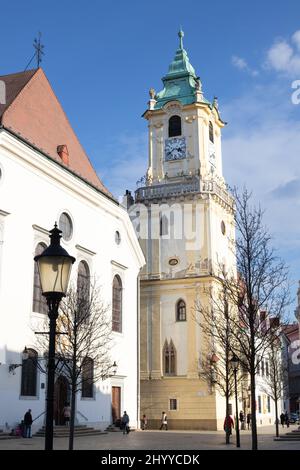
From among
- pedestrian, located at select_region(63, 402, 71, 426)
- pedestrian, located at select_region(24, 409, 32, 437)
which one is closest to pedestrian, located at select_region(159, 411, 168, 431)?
pedestrian, located at select_region(63, 402, 71, 426)

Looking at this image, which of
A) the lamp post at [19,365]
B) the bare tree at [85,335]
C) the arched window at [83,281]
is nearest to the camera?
the bare tree at [85,335]

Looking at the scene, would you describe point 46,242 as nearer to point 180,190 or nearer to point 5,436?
point 5,436

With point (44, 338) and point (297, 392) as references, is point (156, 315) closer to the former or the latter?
point (44, 338)

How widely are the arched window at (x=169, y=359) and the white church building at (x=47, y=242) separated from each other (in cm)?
680

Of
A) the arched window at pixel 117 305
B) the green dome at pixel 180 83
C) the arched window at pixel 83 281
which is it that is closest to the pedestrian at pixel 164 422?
the arched window at pixel 117 305

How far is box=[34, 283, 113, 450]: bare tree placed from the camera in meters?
22.7

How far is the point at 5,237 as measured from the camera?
84.6 feet

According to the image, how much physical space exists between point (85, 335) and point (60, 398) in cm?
773

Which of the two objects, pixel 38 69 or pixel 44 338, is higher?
pixel 38 69

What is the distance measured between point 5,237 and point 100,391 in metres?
10.7

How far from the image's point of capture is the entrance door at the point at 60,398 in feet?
94.5

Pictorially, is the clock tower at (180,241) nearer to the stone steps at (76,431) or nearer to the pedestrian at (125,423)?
the pedestrian at (125,423)

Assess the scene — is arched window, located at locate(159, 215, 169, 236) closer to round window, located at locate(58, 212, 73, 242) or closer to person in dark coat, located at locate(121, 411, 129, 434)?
round window, located at locate(58, 212, 73, 242)
